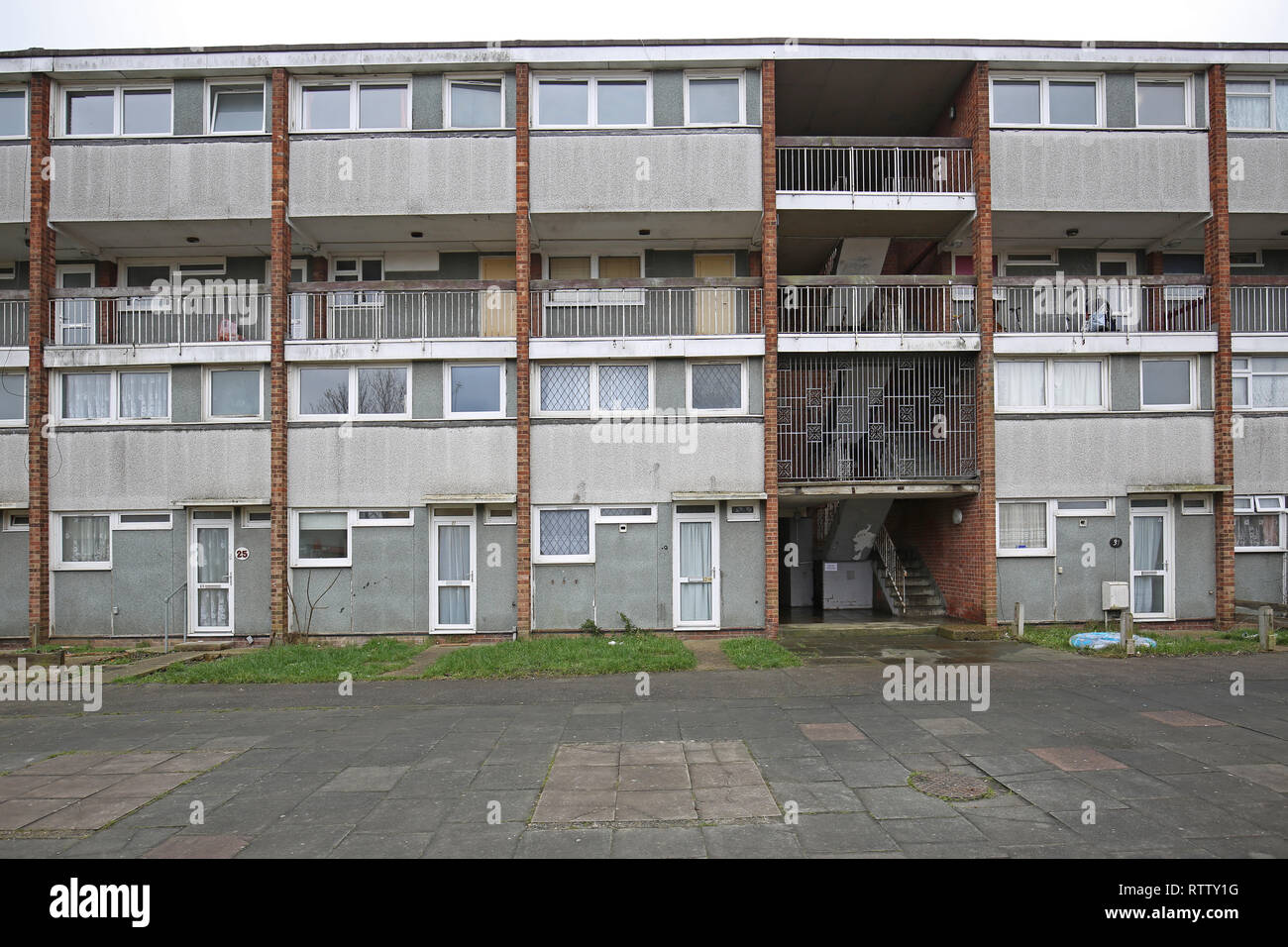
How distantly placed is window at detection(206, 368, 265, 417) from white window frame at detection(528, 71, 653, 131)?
721cm

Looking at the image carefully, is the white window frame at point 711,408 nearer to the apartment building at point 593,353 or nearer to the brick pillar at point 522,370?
the apartment building at point 593,353

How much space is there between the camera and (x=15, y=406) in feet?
48.7

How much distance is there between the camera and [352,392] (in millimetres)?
14625

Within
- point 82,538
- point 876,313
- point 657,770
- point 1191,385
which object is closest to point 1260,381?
point 1191,385

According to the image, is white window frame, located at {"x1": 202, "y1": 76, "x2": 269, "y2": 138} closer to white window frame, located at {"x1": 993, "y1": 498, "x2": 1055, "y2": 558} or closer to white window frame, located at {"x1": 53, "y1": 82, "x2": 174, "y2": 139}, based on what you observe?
white window frame, located at {"x1": 53, "y1": 82, "x2": 174, "y2": 139}

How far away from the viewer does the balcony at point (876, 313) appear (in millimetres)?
14602

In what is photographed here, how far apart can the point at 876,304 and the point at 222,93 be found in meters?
13.3

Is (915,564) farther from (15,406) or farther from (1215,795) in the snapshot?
(15,406)

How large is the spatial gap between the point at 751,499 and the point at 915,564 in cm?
532

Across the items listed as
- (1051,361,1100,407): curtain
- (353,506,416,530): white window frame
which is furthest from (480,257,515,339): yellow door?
(1051,361,1100,407): curtain

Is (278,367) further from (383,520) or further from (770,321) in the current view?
(770,321)

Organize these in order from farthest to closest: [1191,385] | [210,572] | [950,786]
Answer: [1191,385] < [210,572] < [950,786]

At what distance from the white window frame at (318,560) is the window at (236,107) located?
731cm
